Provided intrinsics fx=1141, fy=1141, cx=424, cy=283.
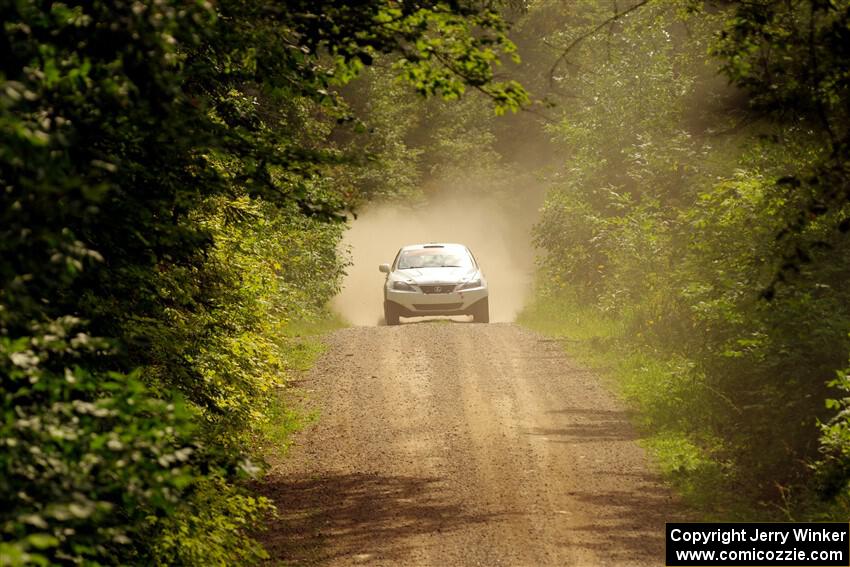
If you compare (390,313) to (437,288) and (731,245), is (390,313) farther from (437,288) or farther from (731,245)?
(731,245)

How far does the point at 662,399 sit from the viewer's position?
609 inches

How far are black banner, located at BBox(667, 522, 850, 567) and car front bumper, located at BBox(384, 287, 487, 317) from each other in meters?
14.7

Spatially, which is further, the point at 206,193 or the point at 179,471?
the point at 206,193

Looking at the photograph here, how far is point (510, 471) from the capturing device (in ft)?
41.3

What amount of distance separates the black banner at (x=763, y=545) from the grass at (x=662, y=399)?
617 mm

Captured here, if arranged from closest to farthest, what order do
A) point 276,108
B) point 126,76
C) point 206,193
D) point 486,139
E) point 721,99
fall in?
point 126,76, point 206,193, point 721,99, point 276,108, point 486,139

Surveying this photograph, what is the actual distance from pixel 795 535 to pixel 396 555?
3.30 metres

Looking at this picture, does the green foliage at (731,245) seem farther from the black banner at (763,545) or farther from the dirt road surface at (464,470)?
the dirt road surface at (464,470)

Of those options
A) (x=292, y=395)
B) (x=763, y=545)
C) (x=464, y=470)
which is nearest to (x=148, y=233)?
(x=763, y=545)

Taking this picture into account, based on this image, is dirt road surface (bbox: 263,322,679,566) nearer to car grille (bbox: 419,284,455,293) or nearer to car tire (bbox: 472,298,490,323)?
car grille (bbox: 419,284,455,293)

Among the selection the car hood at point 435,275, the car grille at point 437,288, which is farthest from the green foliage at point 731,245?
the car grille at point 437,288

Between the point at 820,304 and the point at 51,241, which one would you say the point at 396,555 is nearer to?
the point at 820,304

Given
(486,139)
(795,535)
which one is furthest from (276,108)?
(486,139)

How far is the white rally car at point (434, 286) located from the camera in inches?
961
